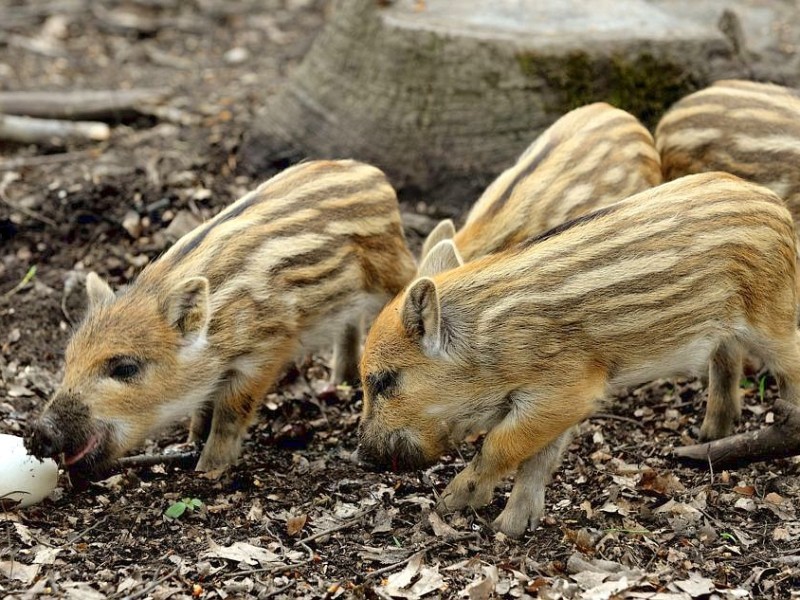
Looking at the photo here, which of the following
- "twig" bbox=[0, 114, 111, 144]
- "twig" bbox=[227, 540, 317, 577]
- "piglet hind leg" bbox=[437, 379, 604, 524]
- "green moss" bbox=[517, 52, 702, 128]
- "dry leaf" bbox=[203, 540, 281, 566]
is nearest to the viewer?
"twig" bbox=[227, 540, 317, 577]

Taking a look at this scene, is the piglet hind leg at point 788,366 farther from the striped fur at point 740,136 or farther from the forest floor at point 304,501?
the striped fur at point 740,136

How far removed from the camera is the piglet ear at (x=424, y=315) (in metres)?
4.57

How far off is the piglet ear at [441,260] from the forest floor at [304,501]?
2.90 ft

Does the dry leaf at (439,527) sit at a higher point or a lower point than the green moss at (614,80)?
lower

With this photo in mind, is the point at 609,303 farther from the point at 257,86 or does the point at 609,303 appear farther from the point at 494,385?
the point at 257,86

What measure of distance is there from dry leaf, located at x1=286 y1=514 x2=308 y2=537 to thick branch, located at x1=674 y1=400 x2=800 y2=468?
165cm

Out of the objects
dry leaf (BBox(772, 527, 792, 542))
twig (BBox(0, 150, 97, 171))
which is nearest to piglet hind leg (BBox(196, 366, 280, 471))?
dry leaf (BBox(772, 527, 792, 542))

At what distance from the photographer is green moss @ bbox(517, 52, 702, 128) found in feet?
22.4

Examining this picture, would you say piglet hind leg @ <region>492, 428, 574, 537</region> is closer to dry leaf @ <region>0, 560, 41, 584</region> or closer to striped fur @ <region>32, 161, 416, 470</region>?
striped fur @ <region>32, 161, 416, 470</region>

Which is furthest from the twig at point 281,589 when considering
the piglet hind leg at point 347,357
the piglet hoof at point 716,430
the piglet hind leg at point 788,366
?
the piglet hind leg at point 788,366

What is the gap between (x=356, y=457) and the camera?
4.89 meters

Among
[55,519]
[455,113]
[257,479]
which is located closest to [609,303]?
[257,479]

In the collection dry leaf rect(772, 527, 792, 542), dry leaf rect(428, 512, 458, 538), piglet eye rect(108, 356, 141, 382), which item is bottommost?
dry leaf rect(428, 512, 458, 538)

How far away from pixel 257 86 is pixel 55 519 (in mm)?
5202
